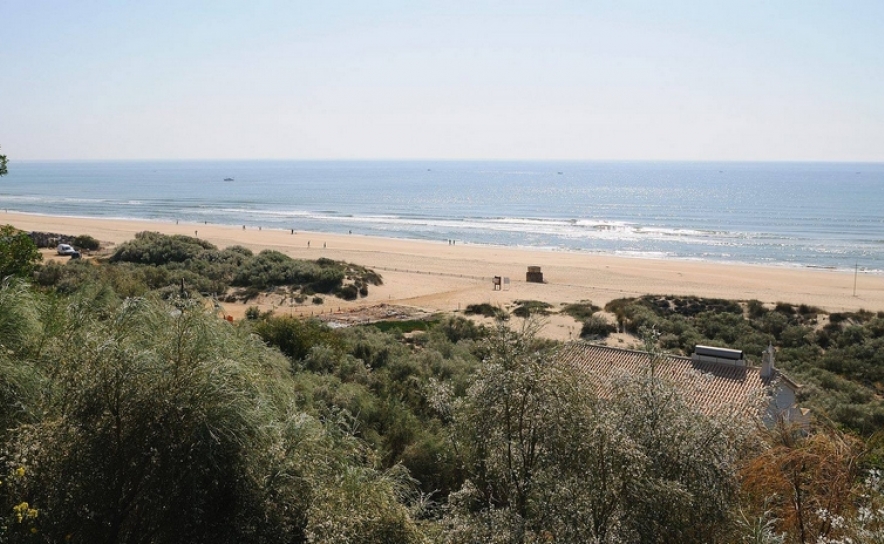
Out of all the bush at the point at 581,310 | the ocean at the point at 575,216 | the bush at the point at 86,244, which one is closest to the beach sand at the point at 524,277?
the bush at the point at 581,310

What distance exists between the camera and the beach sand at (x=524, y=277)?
39000 mm

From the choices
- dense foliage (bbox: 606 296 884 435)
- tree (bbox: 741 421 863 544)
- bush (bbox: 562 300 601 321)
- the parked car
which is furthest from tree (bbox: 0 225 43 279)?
the parked car

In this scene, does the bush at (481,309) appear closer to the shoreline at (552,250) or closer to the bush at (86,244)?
the shoreline at (552,250)

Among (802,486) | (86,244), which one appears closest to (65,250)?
(86,244)

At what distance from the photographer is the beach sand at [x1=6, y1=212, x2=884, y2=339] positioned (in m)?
39.0

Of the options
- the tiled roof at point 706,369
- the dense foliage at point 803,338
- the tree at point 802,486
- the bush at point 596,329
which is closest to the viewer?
the tree at point 802,486

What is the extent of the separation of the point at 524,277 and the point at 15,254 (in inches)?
1451

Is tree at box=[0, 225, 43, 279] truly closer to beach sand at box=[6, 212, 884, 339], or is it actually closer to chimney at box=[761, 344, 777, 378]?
beach sand at box=[6, 212, 884, 339]

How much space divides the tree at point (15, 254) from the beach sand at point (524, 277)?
16.1m

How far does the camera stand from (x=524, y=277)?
48250mm

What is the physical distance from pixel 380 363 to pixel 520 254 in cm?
4183

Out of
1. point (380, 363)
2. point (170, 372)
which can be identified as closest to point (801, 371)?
point (380, 363)

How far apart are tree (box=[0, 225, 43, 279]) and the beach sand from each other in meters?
16.1

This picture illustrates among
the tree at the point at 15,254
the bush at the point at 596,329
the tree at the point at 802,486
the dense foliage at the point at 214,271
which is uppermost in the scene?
the tree at the point at 15,254
